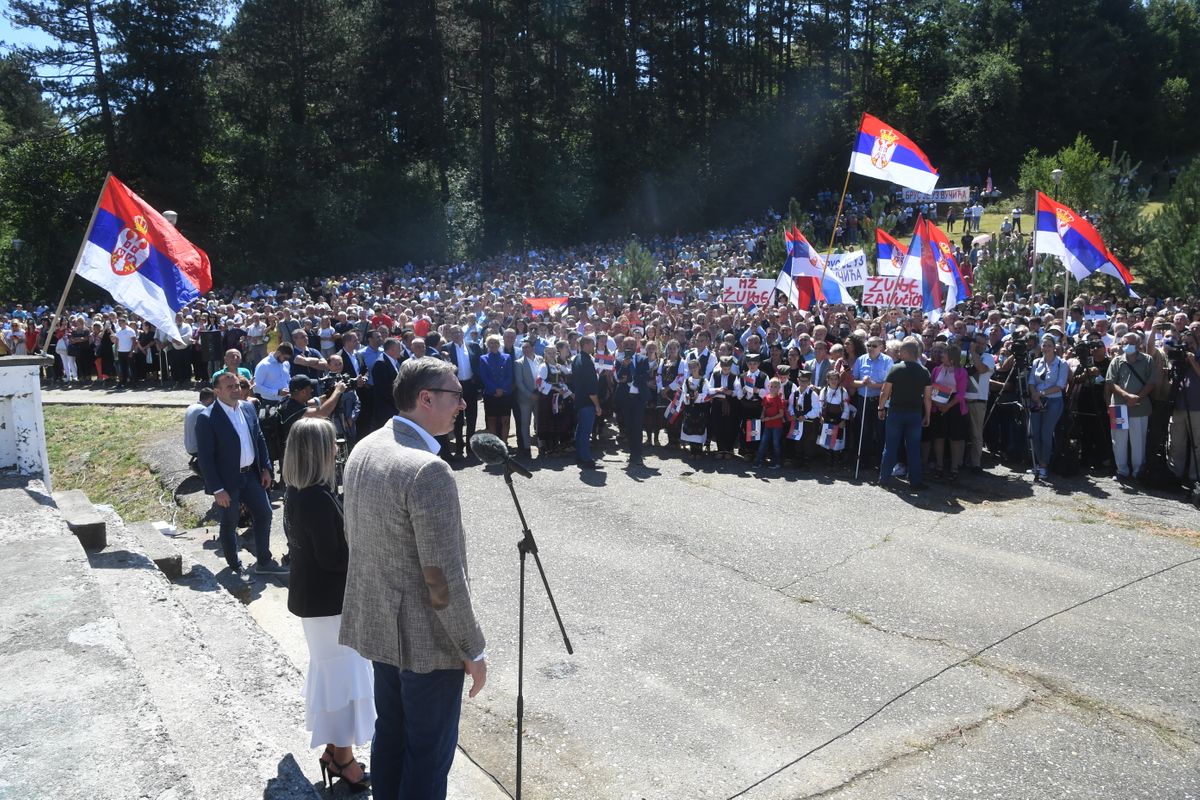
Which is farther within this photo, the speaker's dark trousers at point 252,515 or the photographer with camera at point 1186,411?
the photographer with camera at point 1186,411

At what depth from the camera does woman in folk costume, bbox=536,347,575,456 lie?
12.5 meters

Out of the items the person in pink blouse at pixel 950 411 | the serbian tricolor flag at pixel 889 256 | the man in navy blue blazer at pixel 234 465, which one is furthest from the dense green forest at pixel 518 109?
the man in navy blue blazer at pixel 234 465

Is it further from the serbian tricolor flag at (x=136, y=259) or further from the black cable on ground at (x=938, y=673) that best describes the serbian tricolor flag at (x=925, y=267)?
the serbian tricolor flag at (x=136, y=259)

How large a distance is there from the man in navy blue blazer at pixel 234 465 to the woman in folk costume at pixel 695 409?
6167 mm

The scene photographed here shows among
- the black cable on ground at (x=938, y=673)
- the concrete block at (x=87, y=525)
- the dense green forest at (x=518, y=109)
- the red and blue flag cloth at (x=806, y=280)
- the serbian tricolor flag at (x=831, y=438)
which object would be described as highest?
the dense green forest at (x=518, y=109)

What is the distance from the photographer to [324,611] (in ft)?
14.2

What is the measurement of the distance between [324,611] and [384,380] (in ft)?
23.9

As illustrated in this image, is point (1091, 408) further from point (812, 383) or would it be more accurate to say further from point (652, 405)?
point (652, 405)

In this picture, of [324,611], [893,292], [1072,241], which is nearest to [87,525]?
[324,611]

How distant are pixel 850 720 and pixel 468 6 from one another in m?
42.0

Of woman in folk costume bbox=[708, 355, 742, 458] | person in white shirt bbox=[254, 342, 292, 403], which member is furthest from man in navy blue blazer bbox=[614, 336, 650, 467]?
person in white shirt bbox=[254, 342, 292, 403]

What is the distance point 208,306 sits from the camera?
23.3 metres

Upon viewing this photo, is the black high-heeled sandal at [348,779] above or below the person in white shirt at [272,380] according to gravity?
below

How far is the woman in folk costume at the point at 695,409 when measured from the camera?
12398 millimetres
